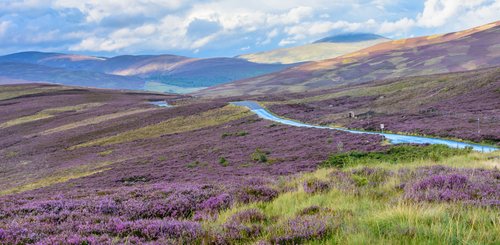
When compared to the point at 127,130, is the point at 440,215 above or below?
above

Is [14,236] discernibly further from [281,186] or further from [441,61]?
[441,61]

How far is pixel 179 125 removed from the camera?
225ft

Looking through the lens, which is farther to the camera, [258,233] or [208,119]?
[208,119]

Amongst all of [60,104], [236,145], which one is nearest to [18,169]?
[236,145]

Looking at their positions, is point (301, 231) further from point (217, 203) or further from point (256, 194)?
point (256, 194)

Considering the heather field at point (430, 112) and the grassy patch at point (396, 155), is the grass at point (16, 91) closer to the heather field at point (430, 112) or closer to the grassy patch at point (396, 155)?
the heather field at point (430, 112)

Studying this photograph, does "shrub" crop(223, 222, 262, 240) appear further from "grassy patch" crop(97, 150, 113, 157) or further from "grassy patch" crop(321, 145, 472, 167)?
"grassy patch" crop(97, 150, 113, 157)

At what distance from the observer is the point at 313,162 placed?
981 inches

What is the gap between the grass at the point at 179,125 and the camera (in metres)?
60.6

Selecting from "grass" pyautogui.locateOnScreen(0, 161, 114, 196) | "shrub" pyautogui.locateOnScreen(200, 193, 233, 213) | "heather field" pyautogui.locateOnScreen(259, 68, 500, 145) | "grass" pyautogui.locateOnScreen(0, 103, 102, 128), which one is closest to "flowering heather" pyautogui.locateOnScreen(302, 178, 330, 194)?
"shrub" pyautogui.locateOnScreen(200, 193, 233, 213)

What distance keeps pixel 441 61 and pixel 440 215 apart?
216177 millimetres

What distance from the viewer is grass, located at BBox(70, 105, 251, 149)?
199ft

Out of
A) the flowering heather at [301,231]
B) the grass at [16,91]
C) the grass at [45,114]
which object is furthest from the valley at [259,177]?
the grass at [16,91]

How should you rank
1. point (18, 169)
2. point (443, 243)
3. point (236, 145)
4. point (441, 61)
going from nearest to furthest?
point (443, 243)
point (236, 145)
point (18, 169)
point (441, 61)
